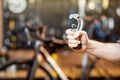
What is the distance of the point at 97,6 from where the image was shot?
6.66 metres

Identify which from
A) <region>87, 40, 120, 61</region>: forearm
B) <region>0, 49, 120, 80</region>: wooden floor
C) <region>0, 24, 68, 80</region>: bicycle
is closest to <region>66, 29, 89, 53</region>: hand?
<region>87, 40, 120, 61</region>: forearm

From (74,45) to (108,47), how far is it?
0.86ft

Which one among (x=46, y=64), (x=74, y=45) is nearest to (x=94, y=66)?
(x=46, y=64)

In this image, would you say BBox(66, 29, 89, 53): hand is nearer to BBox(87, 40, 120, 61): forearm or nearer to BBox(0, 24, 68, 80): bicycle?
BBox(87, 40, 120, 61): forearm

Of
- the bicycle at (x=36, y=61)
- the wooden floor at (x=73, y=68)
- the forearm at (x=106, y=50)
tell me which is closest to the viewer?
the forearm at (x=106, y=50)

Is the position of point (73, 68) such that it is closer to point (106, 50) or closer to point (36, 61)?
point (36, 61)

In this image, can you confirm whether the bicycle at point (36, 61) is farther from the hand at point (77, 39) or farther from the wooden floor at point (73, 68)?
the hand at point (77, 39)

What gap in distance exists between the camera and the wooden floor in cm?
458

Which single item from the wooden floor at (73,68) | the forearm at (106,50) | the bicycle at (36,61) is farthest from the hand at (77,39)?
the wooden floor at (73,68)

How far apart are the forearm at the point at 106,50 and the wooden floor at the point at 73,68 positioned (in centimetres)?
267

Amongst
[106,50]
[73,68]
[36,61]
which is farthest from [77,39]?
[73,68]

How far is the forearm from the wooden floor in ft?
8.75

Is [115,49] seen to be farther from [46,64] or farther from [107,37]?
[107,37]

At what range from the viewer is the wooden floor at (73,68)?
4.58 metres
